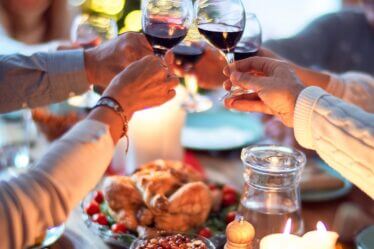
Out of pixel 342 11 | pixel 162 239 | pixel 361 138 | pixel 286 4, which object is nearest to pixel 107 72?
pixel 162 239

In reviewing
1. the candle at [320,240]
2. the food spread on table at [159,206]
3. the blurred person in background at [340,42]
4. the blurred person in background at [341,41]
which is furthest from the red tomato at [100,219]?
the blurred person in background at [341,41]

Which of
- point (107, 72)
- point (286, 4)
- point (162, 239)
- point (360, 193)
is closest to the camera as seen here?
point (162, 239)

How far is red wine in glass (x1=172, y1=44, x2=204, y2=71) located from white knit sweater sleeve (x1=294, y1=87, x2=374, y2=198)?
1.63 ft

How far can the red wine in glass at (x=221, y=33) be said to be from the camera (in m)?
1.27

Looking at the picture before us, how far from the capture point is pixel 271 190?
48.6 inches

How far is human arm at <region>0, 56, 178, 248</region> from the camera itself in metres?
0.93

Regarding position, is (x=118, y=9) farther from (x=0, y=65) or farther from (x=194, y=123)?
(x=0, y=65)

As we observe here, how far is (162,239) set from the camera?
1.19m

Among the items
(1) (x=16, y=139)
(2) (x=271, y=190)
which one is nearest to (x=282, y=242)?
(2) (x=271, y=190)

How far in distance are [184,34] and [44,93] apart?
0.45 meters

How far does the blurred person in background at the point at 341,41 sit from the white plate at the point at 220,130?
0.63 metres

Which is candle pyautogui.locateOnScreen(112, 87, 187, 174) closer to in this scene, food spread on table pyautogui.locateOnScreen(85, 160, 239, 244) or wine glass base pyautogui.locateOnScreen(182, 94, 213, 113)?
wine glass base pyautogui.locateOnScreen(182, 94, 213, 113)

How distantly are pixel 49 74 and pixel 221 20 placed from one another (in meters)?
0.47

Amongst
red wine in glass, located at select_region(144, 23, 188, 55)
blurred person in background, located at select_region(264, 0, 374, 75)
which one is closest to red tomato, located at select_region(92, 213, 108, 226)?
red wine in glass, located at select_region(144, 23, 188, 55)
